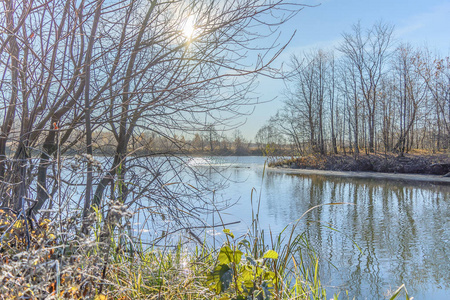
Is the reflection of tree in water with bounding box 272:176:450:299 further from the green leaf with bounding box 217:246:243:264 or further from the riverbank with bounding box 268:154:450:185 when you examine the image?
the riverbank with bounding box 268:154:450:185

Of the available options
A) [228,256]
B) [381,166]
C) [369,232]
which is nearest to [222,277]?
[228,256]

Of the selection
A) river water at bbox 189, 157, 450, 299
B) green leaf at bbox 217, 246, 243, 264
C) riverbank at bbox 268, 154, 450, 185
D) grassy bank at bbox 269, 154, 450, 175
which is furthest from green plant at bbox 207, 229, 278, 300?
grassy bank at bbox 269, 154, 450, 175

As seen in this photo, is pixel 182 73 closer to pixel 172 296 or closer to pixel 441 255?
pixel 172 296

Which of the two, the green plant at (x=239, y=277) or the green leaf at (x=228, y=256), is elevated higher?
the green leaf at (x=228, y=256)

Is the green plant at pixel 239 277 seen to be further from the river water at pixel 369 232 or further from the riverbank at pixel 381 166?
the riverbank at pixel 381 166

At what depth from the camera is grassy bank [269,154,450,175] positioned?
17.3m

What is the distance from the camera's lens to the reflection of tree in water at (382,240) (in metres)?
4.11

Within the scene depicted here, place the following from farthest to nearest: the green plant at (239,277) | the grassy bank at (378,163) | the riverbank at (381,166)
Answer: the grassy bank at (378,163) < the riverbank at (381,166) < the green plant at (239,277)

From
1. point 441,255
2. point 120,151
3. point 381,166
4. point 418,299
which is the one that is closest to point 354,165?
point 381,166

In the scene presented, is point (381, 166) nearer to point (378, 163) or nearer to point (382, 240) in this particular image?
point (378, 163)

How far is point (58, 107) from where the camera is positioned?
2.85m

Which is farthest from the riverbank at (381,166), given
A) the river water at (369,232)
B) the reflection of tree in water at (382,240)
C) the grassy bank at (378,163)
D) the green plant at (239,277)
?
the green plant at (239,277)

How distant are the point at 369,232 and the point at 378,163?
48.0 feet

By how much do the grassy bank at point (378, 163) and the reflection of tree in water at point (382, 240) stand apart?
7161 millimetres
